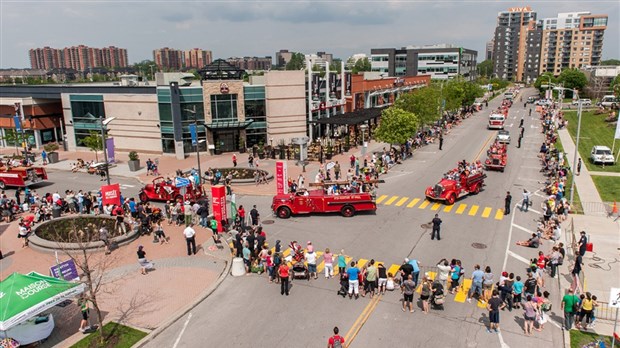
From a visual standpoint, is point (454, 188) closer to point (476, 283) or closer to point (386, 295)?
point (476, 283)

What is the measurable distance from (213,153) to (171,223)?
72.9 feet

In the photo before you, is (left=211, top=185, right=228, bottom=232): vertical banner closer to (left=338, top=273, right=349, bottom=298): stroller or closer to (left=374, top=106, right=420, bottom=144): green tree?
(left=338, top=273, right=349, bottom=298): stroller

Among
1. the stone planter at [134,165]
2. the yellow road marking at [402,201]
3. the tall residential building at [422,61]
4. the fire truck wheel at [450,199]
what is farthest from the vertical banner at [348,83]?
the tall residential building at [422,61]

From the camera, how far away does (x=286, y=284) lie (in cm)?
1742

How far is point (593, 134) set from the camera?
59.3 metres

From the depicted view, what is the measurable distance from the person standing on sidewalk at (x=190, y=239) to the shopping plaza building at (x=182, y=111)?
25.2 metres

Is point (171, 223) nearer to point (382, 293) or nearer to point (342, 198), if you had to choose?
point (342, 198)

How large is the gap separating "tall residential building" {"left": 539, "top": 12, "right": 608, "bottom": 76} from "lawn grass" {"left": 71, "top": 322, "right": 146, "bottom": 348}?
191m

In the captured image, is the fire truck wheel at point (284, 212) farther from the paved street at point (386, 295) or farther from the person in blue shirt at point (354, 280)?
the person in blue shirt at point (354, 280)

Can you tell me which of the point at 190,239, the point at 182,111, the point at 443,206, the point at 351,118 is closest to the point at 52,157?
the point at 182,111

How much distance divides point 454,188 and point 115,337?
22.3 meters

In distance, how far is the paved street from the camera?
14547 millimetres

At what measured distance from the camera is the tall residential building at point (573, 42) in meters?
173

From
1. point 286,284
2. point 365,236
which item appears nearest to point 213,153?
point 365,236
